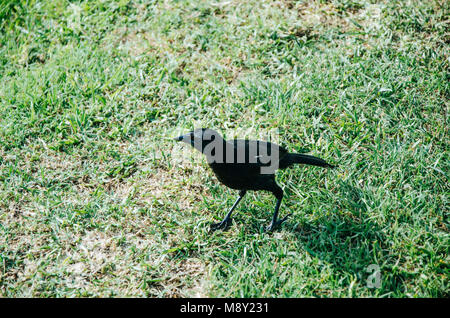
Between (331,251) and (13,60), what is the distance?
15.7 ft

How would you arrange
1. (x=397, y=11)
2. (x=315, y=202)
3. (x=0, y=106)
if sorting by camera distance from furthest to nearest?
(x=397, y=11) < (x=0, y=106) < (x=315, y=202)

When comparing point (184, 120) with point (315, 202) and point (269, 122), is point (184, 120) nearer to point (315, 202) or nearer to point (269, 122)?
point (269, 122)

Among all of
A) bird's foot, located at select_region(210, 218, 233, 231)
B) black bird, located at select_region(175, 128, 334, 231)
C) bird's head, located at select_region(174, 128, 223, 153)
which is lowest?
bird's foot, located at select_region(210, 218, 233, 231)

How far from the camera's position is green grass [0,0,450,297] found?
3.41 m

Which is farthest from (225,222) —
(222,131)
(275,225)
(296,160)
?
(222,131)

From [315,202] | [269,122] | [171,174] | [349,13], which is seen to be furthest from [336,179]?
[349,13]

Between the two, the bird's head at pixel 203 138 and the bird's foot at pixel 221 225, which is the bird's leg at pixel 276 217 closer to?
the bird's foot at pixel 221 225

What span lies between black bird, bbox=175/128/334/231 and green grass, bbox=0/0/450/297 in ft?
1.58

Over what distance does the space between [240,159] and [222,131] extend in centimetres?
122

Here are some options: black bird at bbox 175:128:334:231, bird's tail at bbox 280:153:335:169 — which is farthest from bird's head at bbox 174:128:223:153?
bird's tail at bbox 280:153:335:169

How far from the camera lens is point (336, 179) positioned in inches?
153

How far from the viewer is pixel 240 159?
332 cm

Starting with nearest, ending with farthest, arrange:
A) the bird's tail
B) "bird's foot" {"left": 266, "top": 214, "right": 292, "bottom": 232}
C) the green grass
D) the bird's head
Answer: the bird's head
the green grass
the bird's tail
"bird's foot" {"left": 266, "top": 214, "right": 292, "bottom": 232}

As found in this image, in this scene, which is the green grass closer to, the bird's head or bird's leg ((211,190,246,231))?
bird's leg ((211,190,246,231))
